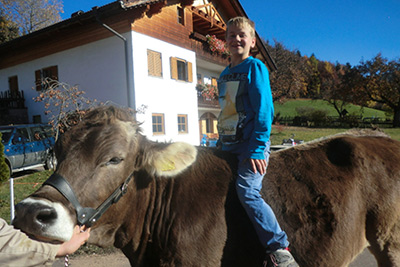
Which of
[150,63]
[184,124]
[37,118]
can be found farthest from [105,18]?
→ [37,118]

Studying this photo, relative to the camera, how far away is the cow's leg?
7.79 feet

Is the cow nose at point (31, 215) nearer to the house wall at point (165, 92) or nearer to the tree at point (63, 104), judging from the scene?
the tree at point (63, 104)

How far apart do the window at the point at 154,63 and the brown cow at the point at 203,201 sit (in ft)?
40.8

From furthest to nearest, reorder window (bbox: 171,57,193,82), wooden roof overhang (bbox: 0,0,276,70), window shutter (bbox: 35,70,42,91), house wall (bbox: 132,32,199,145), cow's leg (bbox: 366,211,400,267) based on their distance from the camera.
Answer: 1. window (bbox: 171,57,193,82)
2. window shutter (bbox: 35,70,42,91)
3. house wall (bbox: 132,32,199,145)
4. wooden roof overhang (bbox: 0,0,276,70)
5. cow's leg (bbox: 366,211,400,267)

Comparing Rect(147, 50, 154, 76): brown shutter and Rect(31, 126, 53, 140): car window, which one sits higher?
Rect(147, 50, 154, 76): brown shutter

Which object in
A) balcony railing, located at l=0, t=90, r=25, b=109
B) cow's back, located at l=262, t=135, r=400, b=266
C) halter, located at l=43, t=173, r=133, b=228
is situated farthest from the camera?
balcony railing, located at l=0, t=90, r=25, b=109

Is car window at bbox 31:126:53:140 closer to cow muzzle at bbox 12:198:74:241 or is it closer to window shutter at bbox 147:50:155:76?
window shutter at bbox 147:50:155:76

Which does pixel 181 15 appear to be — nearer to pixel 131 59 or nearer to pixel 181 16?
pixel 181 16

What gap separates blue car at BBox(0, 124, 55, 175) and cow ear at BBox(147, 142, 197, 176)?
9.20 m

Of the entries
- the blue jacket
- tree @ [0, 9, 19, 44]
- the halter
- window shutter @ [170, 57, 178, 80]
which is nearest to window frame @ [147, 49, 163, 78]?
window shutter @ [170, 57, 178, 80]

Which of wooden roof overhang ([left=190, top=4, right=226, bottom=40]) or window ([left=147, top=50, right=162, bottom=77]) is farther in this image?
wooden roof overhang ([left=190, top=4, right=226, bottom=40])

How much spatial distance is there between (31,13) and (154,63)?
26.5 meters

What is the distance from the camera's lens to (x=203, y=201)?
203cm

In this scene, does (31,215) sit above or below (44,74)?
below
